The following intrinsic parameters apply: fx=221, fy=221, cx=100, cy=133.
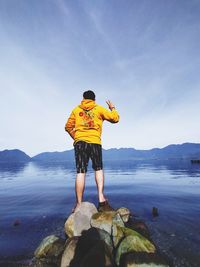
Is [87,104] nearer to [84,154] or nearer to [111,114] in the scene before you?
[111,114]

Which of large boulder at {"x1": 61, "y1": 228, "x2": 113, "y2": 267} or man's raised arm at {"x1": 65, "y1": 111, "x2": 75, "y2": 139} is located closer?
large boulder at {"x1": 61, "y1": 228, "x2": 113, "y2": 267}

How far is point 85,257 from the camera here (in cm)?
398

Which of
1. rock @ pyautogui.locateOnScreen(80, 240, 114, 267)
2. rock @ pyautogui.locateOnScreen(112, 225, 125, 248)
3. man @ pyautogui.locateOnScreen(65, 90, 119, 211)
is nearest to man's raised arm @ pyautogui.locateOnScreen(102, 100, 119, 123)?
man @ pyautogui.locateOnScreen(65, 90, 119, 211)

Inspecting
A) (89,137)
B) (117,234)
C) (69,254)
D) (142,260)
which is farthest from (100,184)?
(142,260)

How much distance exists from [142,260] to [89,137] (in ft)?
10.8

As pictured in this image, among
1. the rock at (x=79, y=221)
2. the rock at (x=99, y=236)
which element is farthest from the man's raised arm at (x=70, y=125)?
the rock at (x=99, y=236)

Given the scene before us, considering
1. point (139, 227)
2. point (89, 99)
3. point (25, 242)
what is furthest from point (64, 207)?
point (89, 99)

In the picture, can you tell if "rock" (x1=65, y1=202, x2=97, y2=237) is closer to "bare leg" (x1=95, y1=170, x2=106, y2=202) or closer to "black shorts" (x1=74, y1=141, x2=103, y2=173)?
"bare leg" (x1=95, y1=170, x2=106, y2=202)

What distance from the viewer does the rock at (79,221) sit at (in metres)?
5.43

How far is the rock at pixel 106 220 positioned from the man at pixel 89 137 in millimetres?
500

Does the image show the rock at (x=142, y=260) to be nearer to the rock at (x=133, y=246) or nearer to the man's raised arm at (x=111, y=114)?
the rock at (x=133, y=246)

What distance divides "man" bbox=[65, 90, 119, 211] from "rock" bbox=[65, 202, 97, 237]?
11.8 inches

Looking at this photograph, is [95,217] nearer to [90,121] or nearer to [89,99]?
[90,121]

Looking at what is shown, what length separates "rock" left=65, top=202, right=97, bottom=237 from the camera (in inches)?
214
